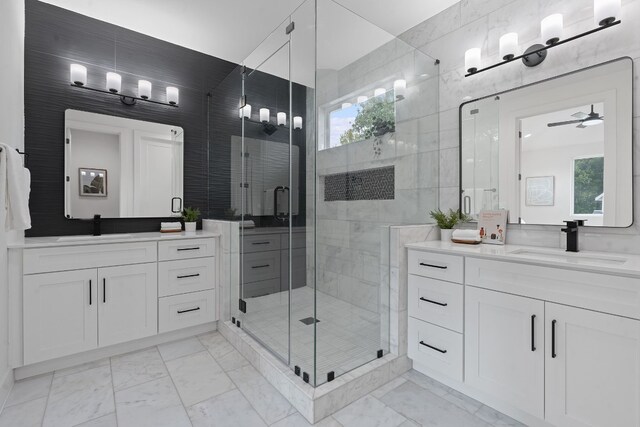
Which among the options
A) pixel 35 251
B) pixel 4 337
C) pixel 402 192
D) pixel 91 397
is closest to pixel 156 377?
pixel 91 397

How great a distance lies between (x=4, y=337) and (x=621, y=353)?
10.5 ft

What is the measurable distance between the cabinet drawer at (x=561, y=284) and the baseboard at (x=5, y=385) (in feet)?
8.95

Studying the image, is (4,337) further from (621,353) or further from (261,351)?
(621,353)

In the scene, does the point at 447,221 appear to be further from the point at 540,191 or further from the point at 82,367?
the point at 82,367

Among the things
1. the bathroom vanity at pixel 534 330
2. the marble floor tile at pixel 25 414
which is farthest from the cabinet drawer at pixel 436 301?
Result: the marble floor tile at pixel 25 414

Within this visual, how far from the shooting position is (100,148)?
257 cm

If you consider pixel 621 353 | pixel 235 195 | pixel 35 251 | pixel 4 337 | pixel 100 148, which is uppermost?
pixel 100 148

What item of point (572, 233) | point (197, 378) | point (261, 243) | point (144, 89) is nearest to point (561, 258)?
point (572, 233)

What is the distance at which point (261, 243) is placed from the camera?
2.38 metres

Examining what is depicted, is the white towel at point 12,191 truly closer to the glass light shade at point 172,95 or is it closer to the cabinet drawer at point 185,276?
the cabinet drawer at point 185,276

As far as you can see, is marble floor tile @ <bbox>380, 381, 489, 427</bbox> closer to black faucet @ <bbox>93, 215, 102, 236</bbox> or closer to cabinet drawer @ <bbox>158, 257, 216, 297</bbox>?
cabinet drawer @ <bbox>158, 257, 216, 297</bbox>

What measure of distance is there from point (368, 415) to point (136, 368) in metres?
1.63

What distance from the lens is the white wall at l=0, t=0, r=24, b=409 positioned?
1.72m

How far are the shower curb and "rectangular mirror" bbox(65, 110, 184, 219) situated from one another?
66.0 inches
